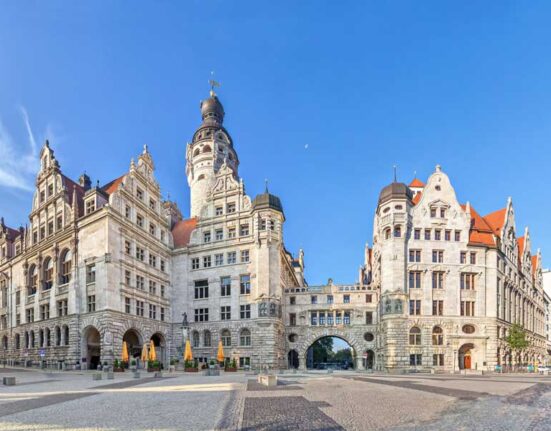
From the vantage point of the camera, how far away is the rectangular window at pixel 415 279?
5159 cm

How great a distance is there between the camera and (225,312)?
173 feet

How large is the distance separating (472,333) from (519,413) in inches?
1662

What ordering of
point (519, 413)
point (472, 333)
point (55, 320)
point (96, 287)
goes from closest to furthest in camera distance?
1. point (519, 413)
2. point (96, 287)
3. point (55, 320)
4. point (472, 333)

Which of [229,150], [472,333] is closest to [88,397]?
[472,333]

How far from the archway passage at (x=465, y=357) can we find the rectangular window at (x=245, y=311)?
27.1 meters

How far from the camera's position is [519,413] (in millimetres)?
13211

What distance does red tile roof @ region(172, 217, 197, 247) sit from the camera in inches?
2263

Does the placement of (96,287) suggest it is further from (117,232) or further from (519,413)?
(519,413)

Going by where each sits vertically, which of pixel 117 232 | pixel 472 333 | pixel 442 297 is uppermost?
pixel 117 232

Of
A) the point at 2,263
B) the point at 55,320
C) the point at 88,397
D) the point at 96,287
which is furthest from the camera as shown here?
the point at 2,263

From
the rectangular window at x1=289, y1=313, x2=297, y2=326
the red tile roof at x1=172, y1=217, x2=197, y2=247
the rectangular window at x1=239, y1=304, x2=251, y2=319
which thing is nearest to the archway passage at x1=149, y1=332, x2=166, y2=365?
the rectangular window at x1=239, y1=304, x2=251, y2=319

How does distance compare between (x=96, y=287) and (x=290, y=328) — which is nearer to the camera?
(x=96, y=287)

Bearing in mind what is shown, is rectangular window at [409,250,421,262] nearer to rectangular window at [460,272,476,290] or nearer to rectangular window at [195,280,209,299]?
rectangular window at [460,272,476,290]

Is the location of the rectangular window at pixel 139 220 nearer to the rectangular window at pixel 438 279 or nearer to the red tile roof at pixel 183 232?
the red tile roof at pixel 183 232
